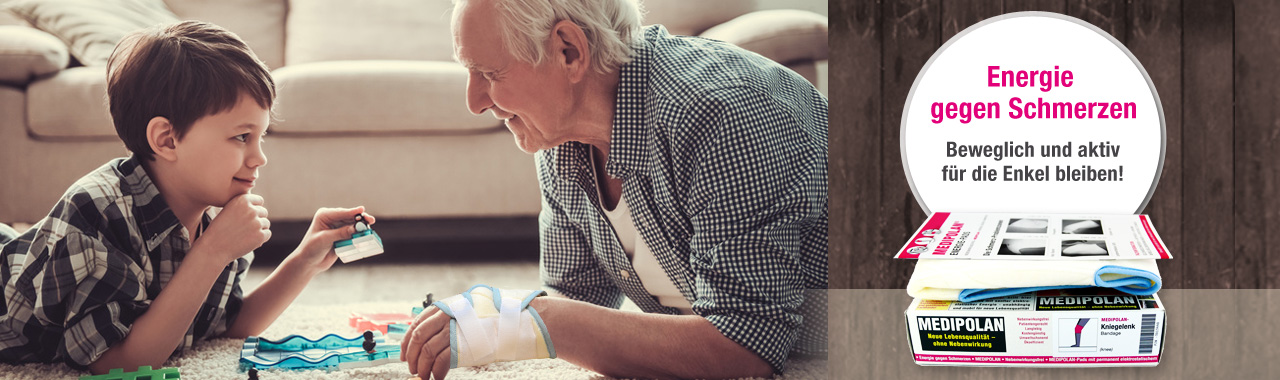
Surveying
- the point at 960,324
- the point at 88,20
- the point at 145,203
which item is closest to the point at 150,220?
the point at 145,203

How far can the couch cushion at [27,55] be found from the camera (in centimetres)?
162

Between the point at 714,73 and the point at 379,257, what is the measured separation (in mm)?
1016

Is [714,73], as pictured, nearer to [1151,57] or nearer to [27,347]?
[1151,57]

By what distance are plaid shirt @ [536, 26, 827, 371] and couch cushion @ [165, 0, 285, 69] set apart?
1131 mm

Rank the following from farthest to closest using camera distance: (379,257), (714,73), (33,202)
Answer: (379,257), (33,202), (714,73)

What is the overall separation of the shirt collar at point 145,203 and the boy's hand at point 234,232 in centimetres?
5

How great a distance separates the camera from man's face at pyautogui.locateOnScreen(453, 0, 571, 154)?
889mm

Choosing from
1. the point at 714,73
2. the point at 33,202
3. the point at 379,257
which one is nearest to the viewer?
the point at 714,73

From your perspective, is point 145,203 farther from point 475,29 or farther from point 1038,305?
point 1038,305

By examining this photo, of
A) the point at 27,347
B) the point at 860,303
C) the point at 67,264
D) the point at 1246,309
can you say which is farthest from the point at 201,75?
the point at 1246,309

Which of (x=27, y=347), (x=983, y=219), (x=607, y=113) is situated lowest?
Answer: (x=27, y=347)

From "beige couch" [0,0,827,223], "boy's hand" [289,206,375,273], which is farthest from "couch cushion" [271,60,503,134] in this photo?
"boy's hand" [289,206,375,273]

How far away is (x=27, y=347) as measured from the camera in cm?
96

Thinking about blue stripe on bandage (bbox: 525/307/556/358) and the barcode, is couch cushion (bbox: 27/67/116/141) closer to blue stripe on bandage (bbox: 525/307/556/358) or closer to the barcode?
blue stripe on bandage (bbox: 525/307/556/358)
